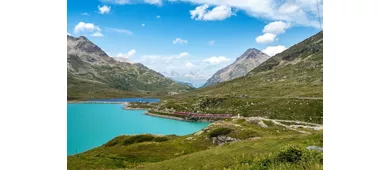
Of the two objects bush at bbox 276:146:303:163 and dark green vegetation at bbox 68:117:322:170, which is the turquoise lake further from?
bush at bbox 276:146:303:163

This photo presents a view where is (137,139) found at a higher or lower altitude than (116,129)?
higher

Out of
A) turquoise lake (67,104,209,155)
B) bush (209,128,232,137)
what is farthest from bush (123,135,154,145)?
turquoise lake (67,104,209,155)

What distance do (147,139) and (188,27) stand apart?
25252 millimetres

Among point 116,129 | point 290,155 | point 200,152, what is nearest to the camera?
point 290,155

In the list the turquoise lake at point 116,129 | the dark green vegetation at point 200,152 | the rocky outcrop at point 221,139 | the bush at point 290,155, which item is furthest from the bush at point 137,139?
the bush at point 290,155

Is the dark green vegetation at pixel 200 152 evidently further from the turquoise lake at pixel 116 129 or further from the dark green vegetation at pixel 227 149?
the turquoise lake at pixel 116 129

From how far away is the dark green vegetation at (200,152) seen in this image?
14.9 metres

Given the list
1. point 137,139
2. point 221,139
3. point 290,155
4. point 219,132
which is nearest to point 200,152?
point 290,155

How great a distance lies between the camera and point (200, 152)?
19.0m

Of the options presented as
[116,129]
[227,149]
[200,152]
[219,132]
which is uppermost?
[227,149]

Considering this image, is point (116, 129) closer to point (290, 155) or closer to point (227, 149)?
point (227, 149)

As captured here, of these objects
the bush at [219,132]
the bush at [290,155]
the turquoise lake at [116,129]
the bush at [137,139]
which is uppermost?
the bush at [290,155]
